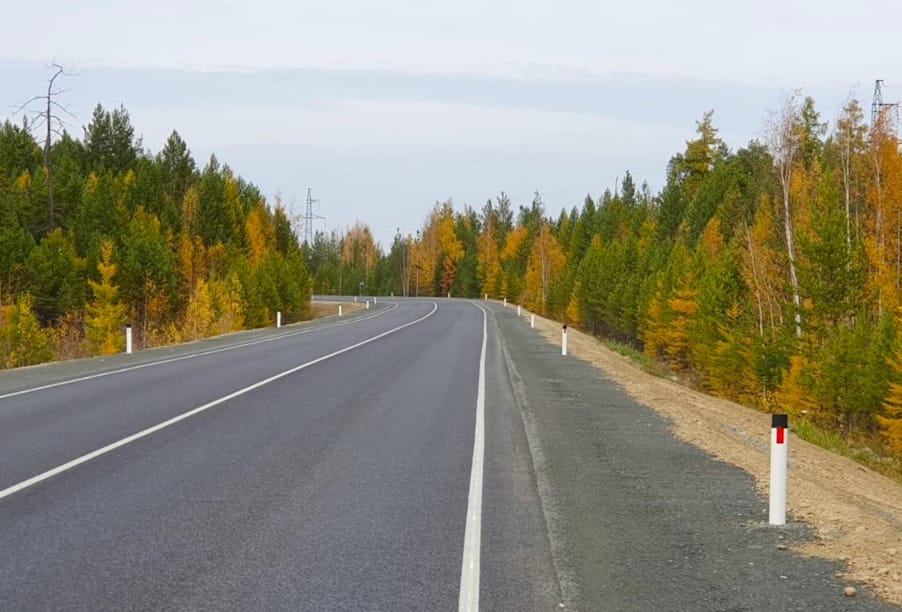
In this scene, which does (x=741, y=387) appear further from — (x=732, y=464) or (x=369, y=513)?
(x=369, y=513)

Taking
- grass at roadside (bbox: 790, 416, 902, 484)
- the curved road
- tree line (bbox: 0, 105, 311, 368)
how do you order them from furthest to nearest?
tree line (bbox: 0, 105, 311, 368) → grass at roadside (bbox: 790, 416, 902, 484) → the curved road

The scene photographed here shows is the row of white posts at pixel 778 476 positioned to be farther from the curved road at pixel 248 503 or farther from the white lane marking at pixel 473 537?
the white lane marking at pixel 473 537

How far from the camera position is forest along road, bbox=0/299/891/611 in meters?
4.76

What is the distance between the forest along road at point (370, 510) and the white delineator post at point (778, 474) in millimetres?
247

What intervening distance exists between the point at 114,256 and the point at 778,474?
202 feet

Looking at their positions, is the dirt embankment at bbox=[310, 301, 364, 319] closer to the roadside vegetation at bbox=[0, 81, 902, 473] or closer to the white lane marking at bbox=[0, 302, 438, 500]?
the roadside vegetation at bbox=[0, 81, 902, 473]

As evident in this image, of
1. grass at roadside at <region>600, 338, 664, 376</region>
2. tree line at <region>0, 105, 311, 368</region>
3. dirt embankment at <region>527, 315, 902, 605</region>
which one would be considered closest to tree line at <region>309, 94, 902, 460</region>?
grass at roadside at <region>600, 338, 664, 376</region>

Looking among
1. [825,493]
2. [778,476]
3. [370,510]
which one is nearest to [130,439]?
[370,510]

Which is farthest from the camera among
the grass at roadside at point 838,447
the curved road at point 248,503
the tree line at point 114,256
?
the tree line at point 114,256

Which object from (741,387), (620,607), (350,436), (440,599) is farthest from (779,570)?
(741,387)

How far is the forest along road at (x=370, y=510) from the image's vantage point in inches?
187

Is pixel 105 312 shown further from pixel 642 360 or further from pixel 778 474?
pixel 778 474

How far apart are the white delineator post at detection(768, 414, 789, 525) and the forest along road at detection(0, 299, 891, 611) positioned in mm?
247

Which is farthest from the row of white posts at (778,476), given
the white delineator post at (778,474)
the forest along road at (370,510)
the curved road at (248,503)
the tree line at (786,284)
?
the tree line at (786,284)
